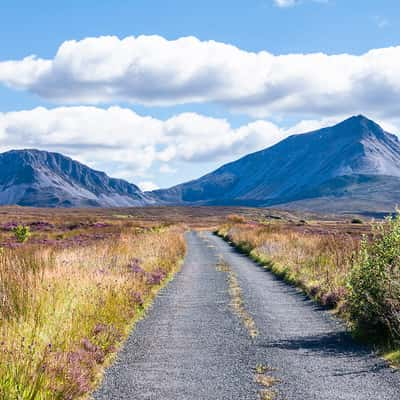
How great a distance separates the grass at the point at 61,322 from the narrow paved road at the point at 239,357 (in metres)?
0.43

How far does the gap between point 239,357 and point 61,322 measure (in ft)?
10.5

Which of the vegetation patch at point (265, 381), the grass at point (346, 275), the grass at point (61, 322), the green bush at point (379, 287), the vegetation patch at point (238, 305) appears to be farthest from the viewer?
the vegetation patch at point (238, 305)

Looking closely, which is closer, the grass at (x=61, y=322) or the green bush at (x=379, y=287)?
the grass at (x=61, y=322)

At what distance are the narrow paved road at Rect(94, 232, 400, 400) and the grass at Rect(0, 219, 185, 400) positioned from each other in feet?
1.43

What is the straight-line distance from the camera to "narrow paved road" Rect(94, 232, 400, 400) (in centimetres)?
808

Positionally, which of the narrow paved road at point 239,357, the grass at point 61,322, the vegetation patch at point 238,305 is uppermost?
the grass at point 61,322

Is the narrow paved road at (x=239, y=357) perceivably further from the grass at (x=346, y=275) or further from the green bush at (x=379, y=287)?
the green bush at (x=379, y=287)

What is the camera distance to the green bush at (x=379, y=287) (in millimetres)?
10930

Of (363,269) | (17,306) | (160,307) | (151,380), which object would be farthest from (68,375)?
(160,307)

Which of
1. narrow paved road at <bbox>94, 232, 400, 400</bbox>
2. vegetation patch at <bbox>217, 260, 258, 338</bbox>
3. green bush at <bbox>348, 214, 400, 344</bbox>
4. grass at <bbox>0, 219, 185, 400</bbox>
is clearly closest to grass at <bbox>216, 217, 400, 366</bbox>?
green bush at <bbox>348, 214, 400, 344</bbox>

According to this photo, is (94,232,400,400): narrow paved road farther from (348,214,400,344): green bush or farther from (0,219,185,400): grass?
(348,214,400,344): green bush

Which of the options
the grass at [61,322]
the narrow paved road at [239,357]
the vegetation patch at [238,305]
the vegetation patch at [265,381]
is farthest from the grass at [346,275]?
the grass at [61,322]

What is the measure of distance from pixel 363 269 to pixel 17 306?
23.2 ft

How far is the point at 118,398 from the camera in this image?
25.3 feet
